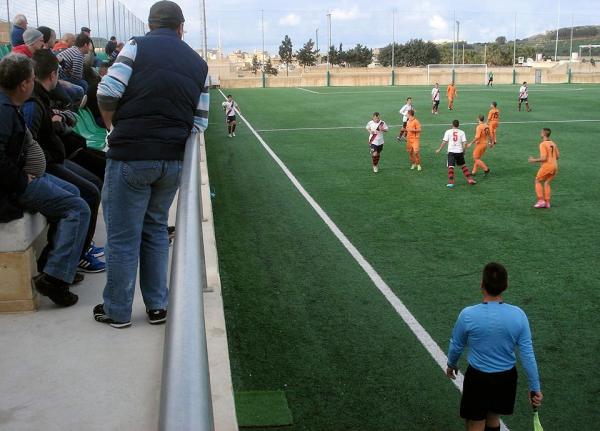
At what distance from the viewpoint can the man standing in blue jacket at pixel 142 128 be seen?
3.61m

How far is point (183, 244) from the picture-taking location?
6.46ft

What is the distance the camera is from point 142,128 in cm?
363

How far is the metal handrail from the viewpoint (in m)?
1.20

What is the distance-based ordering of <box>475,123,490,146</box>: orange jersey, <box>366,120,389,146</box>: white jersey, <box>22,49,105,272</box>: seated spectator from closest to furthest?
1. <box>22,49,105,272</box>: seated spectator
2. <box>475,123,490,146</box>: orange jersey
3. <box>366,120,389,146</box>: white jersey

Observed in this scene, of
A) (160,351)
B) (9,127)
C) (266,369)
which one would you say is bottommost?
(266,369)

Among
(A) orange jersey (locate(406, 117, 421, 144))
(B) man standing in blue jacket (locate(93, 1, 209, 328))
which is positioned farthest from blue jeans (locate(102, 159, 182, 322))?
(A) orange jersey (locate(406, 117, 421, 144))

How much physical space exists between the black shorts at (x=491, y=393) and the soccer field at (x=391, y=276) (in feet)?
2.98

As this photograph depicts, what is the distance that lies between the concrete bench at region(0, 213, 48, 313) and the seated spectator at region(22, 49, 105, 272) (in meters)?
0.63

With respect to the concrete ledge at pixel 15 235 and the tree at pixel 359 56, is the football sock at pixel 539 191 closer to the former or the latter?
the concrete ledge at pixel 15 235

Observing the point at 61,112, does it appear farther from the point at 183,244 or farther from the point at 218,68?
the point at 218,68

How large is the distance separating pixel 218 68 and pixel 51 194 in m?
71.9

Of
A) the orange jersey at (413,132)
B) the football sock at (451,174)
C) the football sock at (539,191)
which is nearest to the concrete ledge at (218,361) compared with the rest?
the football sock at (539,191)

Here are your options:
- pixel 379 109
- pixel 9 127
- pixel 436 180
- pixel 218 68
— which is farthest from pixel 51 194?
pixel 218 68

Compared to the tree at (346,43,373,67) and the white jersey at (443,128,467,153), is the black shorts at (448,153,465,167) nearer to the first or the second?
the white jersey at (443,128,467,153)
